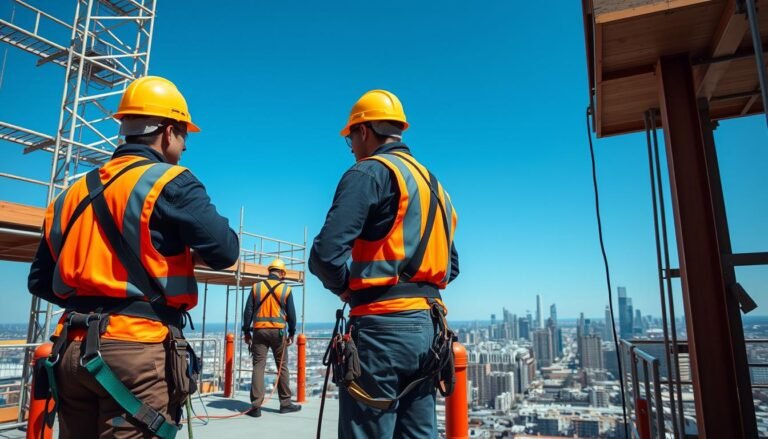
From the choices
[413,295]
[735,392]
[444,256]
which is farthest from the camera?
[735,392]

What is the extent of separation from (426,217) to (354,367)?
0.80 meters

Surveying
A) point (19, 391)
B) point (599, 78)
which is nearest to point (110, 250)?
point (599, 78)

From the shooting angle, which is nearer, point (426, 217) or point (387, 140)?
point (426, 217)

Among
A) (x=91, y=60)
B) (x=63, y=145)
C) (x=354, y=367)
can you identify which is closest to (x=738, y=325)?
(x=354, y=367)

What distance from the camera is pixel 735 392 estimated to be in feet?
8.35

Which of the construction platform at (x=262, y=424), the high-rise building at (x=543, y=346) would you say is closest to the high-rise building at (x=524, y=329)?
the high-rise building at (x=543, y=346)

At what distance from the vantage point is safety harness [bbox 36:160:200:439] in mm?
1776

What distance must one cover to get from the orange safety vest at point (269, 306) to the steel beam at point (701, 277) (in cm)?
619

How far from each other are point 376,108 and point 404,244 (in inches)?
33.7

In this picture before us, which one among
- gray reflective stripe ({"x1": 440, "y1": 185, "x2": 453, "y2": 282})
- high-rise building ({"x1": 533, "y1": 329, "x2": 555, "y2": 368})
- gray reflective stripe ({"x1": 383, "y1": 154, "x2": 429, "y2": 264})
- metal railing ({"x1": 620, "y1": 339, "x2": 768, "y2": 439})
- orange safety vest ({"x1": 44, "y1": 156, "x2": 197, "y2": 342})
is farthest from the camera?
high-rise building ({"x1": 533, "y1": 329, "x2": 555, "y2": 368})

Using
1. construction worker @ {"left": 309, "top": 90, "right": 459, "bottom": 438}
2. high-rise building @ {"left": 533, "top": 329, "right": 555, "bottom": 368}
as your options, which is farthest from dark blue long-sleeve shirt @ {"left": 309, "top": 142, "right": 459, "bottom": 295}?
high-rise building @ {"left": 533, "top": 329, "right": 555, "bottom": 368}

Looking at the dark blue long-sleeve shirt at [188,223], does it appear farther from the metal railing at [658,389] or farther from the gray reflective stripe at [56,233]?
the metal railing at [658,389]

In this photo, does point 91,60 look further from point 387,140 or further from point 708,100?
point 708,100

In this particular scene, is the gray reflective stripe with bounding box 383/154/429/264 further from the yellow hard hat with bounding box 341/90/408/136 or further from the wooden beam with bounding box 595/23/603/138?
the wooden beam with bounding box 595/23/603/138
